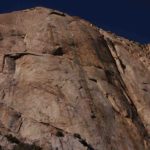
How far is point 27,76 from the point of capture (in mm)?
50094

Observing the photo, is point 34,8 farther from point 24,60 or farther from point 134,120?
point 134,120

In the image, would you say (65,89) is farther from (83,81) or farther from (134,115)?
(134,115)

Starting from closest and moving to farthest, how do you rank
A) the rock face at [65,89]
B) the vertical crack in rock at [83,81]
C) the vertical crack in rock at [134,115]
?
the rock face at [65,89] → the vertical crack in rock at [83,81] → the vertical crack in rock at [134,115]

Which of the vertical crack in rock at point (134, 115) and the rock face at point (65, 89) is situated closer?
the rock face at point (65, 89)

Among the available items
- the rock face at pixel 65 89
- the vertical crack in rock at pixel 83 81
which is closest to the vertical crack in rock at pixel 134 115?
the rock face at pixel 65 89

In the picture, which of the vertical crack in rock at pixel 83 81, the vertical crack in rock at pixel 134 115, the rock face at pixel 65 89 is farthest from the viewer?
the vertical crack in rock at pixel 134 115

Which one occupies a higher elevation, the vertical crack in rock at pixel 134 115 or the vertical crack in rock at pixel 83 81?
the vertical crack in rock at pixel 83 81

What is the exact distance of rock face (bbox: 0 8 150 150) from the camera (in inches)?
1797

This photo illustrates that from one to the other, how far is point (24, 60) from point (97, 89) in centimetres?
625

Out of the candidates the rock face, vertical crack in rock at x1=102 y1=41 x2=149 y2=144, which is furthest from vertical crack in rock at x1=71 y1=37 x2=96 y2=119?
vertical crack in rock at x1=102 y1=41 x2=149 y2=144

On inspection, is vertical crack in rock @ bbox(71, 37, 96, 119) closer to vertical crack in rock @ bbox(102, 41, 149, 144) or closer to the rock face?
the rock face

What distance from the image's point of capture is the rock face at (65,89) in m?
45.7

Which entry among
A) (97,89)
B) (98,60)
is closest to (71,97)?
(97,89)

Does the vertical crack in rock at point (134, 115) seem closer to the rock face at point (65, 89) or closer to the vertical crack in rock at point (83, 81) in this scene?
the rock face at point (65, 89)
